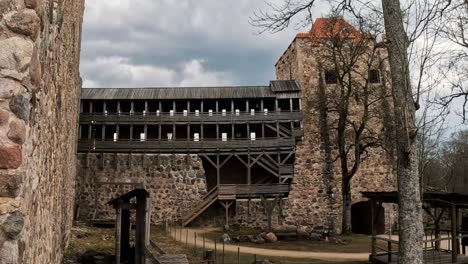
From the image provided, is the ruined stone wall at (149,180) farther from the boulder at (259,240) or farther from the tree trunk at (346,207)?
the tree trunk at (346,207)

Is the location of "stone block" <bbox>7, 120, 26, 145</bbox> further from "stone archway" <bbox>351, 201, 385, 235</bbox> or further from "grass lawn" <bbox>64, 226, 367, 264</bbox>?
"stone archway" <bbox>351, 201, 385, 235</bbox>

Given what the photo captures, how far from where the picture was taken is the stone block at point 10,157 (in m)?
2.50

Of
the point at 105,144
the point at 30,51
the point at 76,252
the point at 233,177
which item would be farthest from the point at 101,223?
the point at 30,51

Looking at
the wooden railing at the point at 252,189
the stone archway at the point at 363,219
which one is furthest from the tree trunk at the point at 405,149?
the stone archway at the point at 363,219

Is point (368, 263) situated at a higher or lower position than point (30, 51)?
lower

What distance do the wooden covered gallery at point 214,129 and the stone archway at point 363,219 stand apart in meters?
5.16

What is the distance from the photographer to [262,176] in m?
26.8

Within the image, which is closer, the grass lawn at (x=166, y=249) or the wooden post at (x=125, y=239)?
the wooden post at (x=125, y=239)

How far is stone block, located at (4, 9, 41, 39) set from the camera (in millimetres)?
2680

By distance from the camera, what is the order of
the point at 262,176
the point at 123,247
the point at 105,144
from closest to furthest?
the point at 123,247, the point at 105,144, the point at 262,176

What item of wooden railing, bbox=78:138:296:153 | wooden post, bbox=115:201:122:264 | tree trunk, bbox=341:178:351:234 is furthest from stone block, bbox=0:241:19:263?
wooden railing, bbox=78:138:296:153

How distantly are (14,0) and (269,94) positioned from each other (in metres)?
23.8

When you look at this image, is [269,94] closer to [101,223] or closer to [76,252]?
[101,223]

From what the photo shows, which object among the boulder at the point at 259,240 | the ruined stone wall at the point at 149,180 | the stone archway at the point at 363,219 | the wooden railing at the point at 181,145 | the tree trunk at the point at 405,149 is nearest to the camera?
the tree trunk at the point at 405,149
